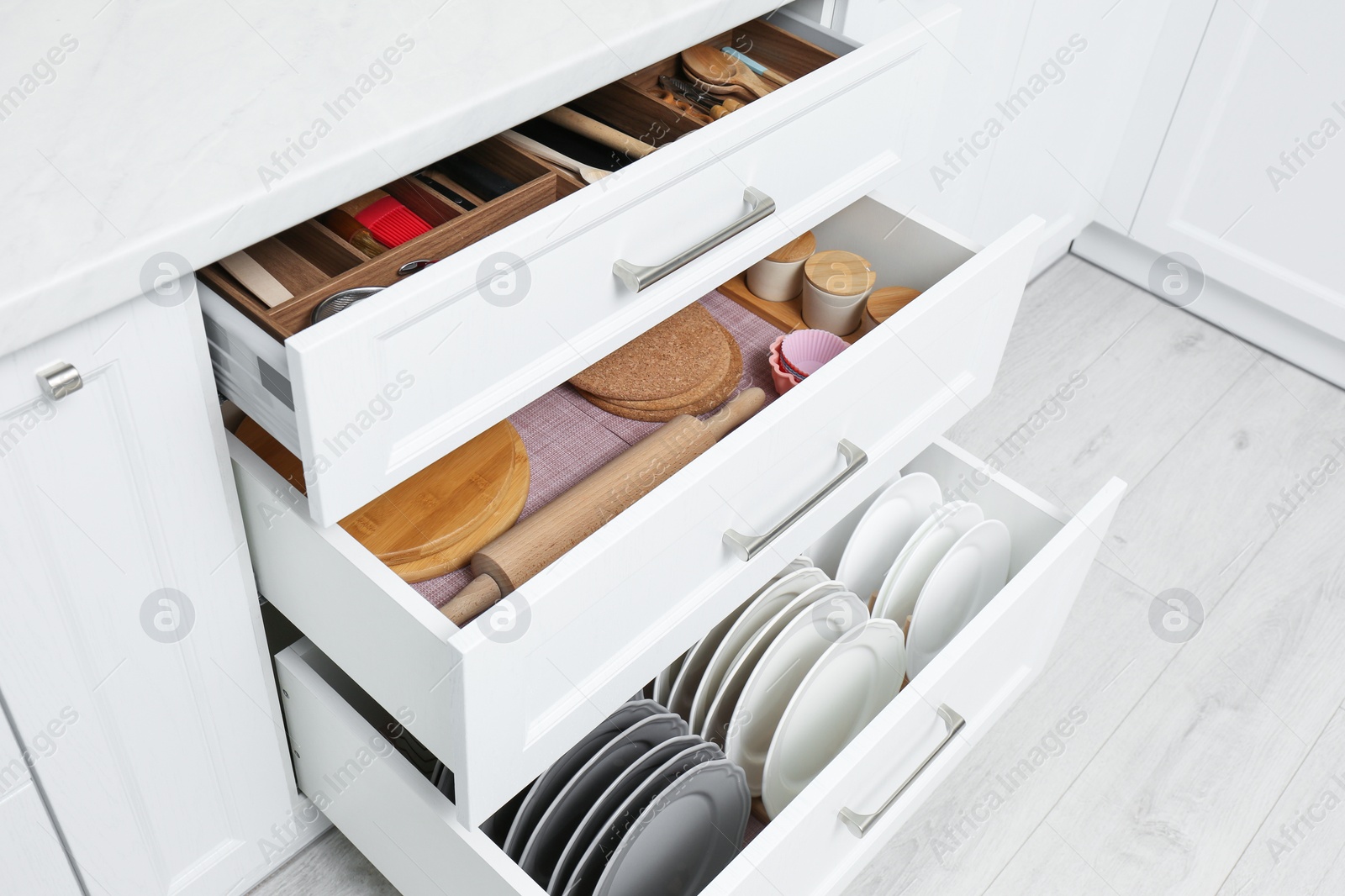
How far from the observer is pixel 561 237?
81cm

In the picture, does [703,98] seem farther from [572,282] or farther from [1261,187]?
[1261,187]

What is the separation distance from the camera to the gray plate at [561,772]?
1.05 m

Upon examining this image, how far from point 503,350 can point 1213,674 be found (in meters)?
1.18

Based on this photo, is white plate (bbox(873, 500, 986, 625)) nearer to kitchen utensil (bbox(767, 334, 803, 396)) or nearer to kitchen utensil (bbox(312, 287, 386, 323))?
kitchen utensil (bbox(767, 334, 803, 396))

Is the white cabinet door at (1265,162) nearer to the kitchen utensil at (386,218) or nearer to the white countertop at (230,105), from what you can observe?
the white countertop at (230,105)

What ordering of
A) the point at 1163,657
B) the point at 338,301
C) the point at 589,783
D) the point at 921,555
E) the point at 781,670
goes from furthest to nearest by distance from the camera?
the point at 1163,657 → the point at 921,555 → the point at 781,670 → the point at 589,783 → the point at 338,301

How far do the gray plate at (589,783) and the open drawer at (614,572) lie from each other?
12 cm

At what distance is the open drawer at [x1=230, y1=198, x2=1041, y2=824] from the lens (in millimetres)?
803

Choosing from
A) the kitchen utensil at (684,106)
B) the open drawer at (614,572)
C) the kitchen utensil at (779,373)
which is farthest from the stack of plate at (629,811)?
the kitchen utensil at (684,106)

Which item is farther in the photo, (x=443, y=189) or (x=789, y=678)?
(x=789, y=678)

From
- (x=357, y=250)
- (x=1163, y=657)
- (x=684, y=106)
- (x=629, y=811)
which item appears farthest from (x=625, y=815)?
(x=1163, y=657)

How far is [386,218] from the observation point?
36.8 inches

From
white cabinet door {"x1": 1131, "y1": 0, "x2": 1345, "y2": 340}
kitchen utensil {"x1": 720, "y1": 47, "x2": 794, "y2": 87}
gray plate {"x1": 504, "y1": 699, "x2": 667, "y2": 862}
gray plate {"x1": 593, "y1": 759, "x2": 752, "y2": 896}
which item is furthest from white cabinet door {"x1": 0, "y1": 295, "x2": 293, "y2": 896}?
white cabinet door {"x1": 1131, "y1": 0, "x2": 1345, "y2": 340}

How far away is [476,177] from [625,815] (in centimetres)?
56
